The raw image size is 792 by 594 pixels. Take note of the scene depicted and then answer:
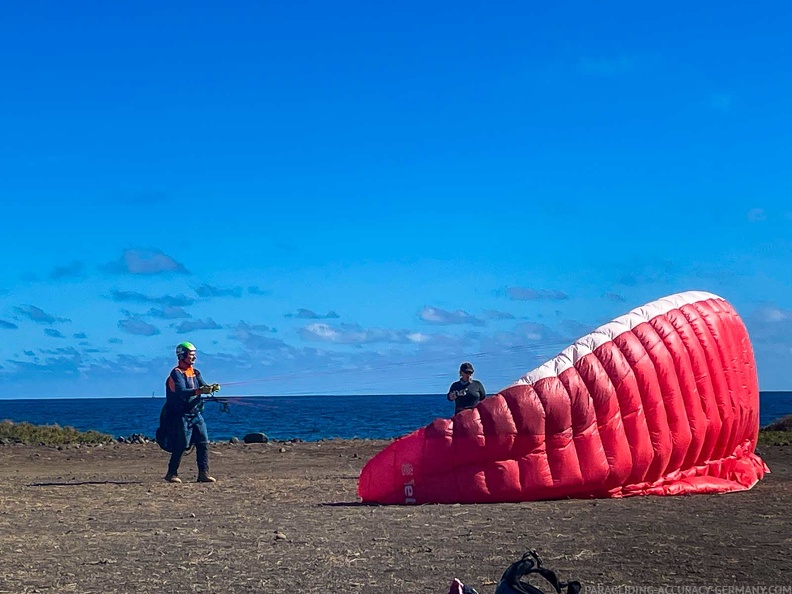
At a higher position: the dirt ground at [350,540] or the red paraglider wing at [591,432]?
the red paraglider wing at [591,432]

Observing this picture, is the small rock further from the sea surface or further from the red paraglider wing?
the red paraglider wing

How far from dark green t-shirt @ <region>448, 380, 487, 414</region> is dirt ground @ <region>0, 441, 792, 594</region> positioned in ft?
6.47

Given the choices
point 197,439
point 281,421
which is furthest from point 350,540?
point 281,421

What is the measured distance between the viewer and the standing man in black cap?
13047mm

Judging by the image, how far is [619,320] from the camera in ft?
38.3

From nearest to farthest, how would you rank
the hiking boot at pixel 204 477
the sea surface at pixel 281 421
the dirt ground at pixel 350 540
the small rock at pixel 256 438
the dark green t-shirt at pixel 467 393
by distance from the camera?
the dirt ground at pixel 350 540, the dark green t-shirt at pixel 467 393, the hiking boot at pixel 204 477, the small rock at pixel 256 438, the sea surface at pixel 281 421

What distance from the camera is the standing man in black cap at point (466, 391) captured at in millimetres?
13047

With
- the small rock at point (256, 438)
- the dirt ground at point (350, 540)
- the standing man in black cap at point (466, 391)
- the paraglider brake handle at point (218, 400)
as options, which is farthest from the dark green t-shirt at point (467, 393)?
the small rock at point (256, 438)

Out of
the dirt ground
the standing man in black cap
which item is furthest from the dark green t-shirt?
the dirt ground

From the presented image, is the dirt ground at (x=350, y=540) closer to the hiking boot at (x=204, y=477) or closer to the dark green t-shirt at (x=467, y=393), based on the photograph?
the hiking boot at (x=204, y=477)

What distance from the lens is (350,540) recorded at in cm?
819

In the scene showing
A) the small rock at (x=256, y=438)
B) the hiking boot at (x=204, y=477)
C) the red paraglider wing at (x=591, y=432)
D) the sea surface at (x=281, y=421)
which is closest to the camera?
the red paraglider wing at (x=591, y=432)

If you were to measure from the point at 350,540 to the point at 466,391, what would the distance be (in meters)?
5.11

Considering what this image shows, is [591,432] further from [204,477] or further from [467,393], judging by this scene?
[204,477]
